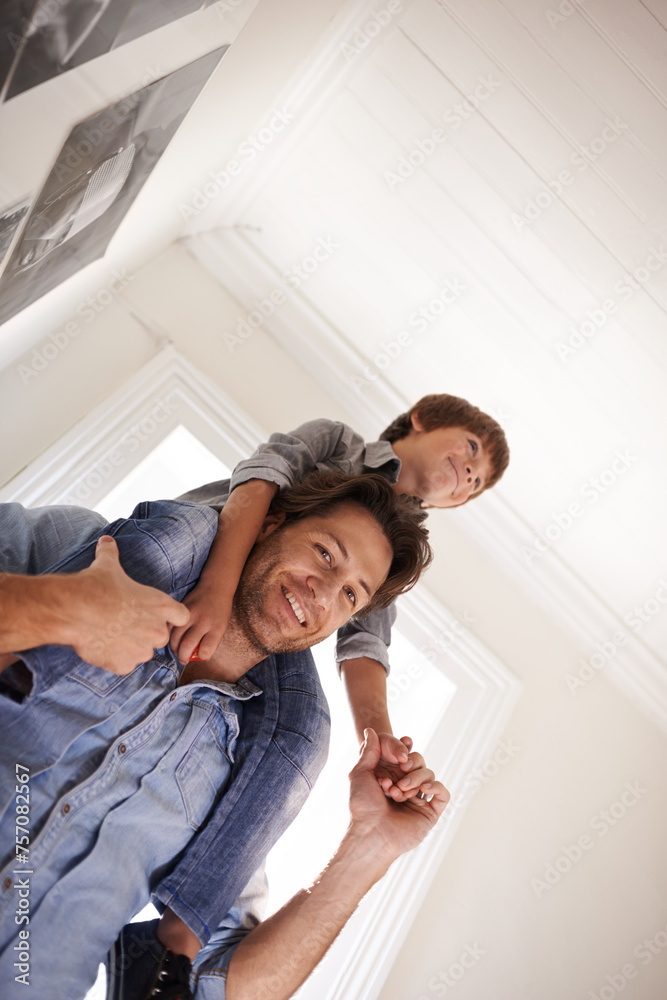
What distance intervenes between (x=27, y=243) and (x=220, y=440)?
3.42 ft

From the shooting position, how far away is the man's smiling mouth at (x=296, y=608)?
1.33 meters

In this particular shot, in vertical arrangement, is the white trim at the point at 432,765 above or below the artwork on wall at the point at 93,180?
below

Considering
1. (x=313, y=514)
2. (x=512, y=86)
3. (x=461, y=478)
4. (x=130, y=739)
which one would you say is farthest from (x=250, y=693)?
(x=512, y=86)

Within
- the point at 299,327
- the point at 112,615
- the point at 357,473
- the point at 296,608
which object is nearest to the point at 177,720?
the point at 296,608

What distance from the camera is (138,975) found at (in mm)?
1228

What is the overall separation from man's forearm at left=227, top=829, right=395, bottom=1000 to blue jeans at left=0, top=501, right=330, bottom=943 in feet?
0.30
